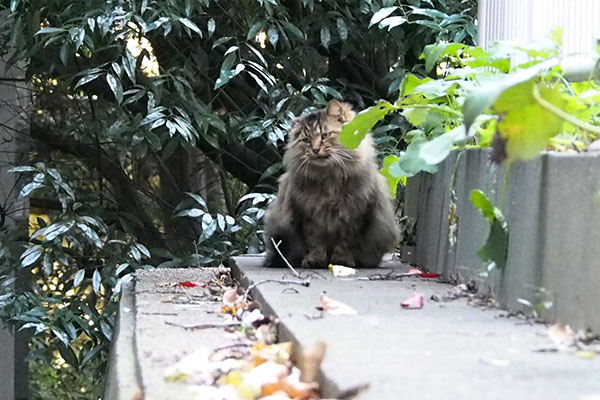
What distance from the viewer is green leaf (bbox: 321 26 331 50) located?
19.4ft

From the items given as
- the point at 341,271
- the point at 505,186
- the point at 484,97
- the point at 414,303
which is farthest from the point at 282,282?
the point at 484,97

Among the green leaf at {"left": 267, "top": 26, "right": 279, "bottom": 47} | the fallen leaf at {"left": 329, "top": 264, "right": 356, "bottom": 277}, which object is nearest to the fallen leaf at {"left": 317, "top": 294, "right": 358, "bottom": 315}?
the fallen leaf at {"left": 329, "top": 264, "right": 356, "bottom": 277}

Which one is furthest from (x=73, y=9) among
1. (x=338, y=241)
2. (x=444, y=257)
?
(x=444, y=257)

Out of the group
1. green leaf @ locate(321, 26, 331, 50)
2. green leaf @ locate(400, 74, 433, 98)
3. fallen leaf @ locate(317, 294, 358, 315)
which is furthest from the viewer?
green leaf @ locate(321, 26, 331, 50)

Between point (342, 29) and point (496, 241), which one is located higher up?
point (342, 29)

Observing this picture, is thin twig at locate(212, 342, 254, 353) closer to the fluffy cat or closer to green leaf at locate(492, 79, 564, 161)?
green leaf at locate(492, 79, 564, 161)

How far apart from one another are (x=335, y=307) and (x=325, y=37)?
3286mm

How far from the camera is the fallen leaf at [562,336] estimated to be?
2336mm

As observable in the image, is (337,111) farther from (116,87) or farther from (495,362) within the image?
(495,362)

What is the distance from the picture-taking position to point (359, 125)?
399 cm

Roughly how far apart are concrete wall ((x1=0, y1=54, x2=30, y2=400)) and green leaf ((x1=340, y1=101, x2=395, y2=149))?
3386mm

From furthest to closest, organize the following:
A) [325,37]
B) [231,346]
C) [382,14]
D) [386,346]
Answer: [325,37] → [382,14] → [231,346] → [386,346]

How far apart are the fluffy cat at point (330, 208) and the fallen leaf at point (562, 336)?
221cm

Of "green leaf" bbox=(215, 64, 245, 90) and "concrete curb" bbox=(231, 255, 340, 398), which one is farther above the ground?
"green leaf" bbox=(215, 64, 245, 90)
